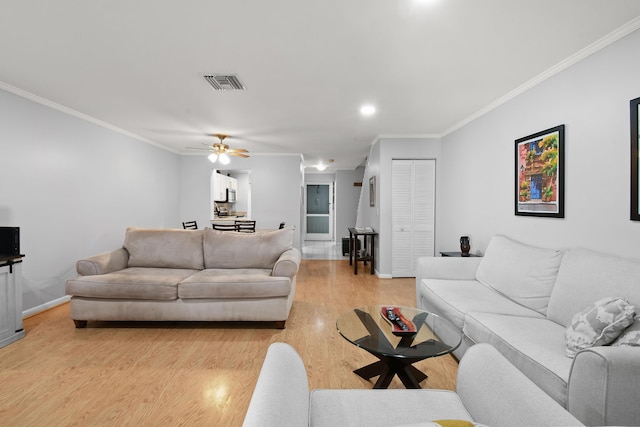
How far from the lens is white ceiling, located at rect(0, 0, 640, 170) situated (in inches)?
73.2

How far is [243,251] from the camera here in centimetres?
361

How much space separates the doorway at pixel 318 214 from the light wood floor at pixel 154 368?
22.6 ft

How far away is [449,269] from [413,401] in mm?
2271

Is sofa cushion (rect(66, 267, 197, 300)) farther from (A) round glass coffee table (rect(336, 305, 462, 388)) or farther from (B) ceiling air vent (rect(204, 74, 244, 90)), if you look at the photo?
(B) ceiling air vent (rect(204, 74, 244, 90))

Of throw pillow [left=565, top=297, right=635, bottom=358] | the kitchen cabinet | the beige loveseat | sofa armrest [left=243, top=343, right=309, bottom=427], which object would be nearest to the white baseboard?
the beige loveseat

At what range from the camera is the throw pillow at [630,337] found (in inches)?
55.8

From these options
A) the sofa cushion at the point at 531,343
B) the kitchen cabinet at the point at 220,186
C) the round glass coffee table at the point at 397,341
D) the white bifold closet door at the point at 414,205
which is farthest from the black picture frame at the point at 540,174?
the kitchen cabinet at the point at 220,186

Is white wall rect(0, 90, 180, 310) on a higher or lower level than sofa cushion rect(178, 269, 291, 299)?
higher

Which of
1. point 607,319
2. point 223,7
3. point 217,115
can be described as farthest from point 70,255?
point 607,319

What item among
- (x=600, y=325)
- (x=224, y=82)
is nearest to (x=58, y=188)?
(x=224, y=82)

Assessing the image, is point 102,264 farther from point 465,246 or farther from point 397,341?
point 465,246

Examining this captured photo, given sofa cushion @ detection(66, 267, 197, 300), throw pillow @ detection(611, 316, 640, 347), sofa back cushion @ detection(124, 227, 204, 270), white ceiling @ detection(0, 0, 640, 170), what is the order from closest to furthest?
throw pillow @ detection(611, 316, 640, 347)
white ceiling @ detection(0, 0, 640, 170)
sofa cushion @ detection(66, 267, 197, 300)
sofa back cushion @ detection(124, 227, 204, 270)

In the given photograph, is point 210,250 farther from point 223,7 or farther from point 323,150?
point 323,150

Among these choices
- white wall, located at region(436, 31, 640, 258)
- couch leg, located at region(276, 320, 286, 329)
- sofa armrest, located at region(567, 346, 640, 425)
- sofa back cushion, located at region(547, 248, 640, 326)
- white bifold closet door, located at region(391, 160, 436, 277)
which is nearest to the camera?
sofa armrest, located at region(567, 346, 640, 425)
